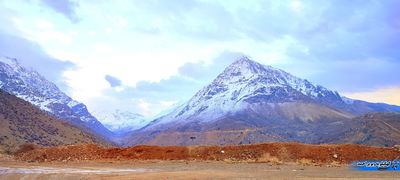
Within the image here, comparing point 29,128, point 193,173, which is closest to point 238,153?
point 193,173

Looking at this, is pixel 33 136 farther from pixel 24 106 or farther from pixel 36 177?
pixel 36 177

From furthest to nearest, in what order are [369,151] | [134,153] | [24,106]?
1. [24,106]
2. [134,153]
3. [369,151]

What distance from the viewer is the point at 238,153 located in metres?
41.8

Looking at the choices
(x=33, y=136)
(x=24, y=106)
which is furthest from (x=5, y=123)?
(x=24, y=106)

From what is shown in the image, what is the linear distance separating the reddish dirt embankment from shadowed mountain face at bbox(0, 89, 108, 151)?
69.4 meters

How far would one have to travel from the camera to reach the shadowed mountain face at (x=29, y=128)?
121812 mm

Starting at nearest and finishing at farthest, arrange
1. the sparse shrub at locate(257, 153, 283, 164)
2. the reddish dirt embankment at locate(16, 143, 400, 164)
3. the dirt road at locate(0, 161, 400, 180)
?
the dirt road at locate(0, 161, 400, 180) → the reddish dirt embankment at locate(16, 143, 400, 164) → the sparse shrub at locate(257, 153, 283, 164)

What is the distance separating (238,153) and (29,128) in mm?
104467

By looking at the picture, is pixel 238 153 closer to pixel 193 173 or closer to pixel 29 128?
pixel 193 173

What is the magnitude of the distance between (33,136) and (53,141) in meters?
5.70

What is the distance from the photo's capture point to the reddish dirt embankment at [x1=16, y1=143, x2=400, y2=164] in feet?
128

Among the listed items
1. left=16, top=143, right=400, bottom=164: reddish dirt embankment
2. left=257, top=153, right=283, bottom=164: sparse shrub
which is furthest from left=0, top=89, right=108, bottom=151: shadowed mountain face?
left=257, top=153, right=283, bottom=164: sparse shrub

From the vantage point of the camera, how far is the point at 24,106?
152 m

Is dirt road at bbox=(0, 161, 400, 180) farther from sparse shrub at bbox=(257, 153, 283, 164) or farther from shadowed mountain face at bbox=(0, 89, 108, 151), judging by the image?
shadowed mountain face at bbox=(0, 89, 108, 151)
